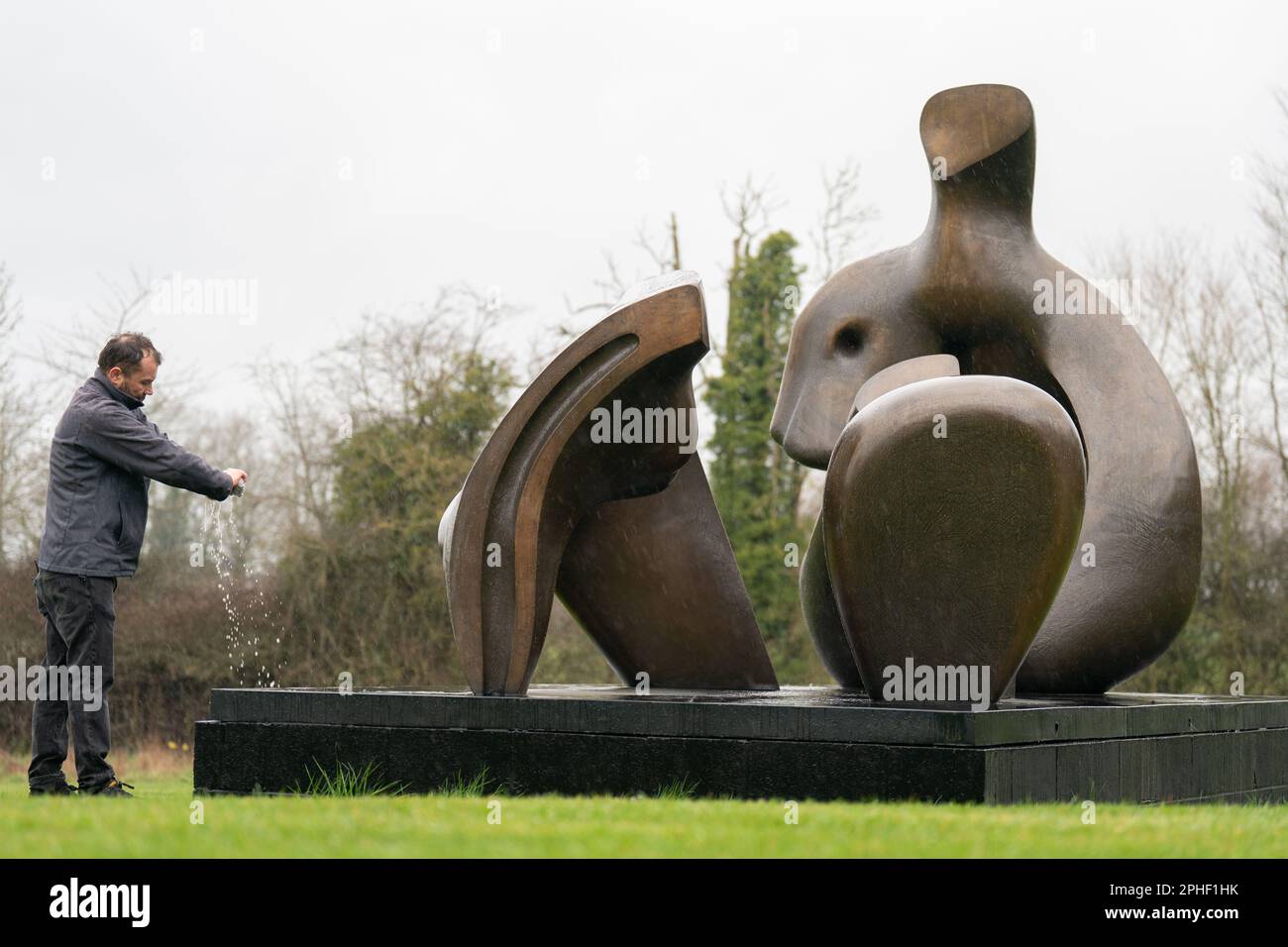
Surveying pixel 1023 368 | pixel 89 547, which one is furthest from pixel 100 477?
pixel 1023 368

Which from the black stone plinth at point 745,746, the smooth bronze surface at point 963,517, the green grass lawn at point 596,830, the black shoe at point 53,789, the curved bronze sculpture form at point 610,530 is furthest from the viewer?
the curved bronze sculpture form at point 610,530

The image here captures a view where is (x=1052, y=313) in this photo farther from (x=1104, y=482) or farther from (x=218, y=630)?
(x=218, y=630)

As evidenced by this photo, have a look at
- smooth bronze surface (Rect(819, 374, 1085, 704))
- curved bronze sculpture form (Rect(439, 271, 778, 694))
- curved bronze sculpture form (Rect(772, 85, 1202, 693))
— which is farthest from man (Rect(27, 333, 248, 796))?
curved bronze sculpture form (Rect(772, 85, 1202, 693))

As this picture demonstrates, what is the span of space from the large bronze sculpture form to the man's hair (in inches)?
77.4

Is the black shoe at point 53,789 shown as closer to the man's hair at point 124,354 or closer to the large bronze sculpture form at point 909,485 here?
the man's hair at point 124,354

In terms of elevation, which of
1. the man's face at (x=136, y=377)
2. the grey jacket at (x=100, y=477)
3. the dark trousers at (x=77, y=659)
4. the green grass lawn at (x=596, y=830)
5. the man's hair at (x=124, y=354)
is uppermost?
the man's hair at (x=124, y=354)

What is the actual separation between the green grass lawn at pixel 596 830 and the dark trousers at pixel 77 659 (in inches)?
24.0

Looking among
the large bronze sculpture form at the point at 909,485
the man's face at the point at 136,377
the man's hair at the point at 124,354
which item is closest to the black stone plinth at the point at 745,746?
the large bronze sculpture form at the point at 909,485

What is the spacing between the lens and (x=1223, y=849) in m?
4.79

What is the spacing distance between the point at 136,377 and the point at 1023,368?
5.78 meters

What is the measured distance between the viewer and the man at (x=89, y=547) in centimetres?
671

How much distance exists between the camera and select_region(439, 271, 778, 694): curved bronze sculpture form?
826 cm

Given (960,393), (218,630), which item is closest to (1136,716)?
(960,393)

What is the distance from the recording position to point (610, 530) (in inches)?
369
